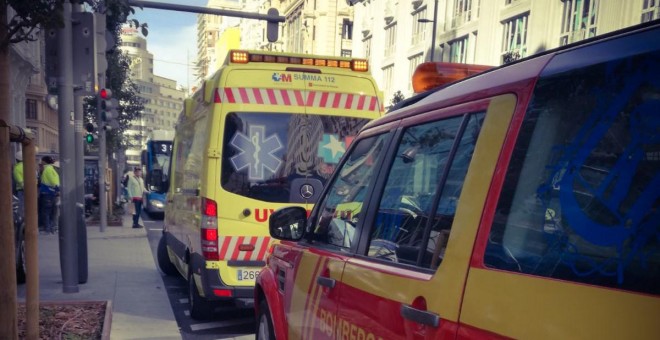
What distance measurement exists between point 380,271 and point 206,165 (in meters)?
3.36

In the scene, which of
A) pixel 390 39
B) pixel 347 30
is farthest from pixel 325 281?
pixel 347 30

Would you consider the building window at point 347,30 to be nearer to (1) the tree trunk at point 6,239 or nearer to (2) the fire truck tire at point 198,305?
(2) the fire truck tire at point 198,305

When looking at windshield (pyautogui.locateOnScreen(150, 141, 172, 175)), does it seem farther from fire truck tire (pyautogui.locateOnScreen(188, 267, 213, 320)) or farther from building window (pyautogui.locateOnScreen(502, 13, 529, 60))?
fire truck tire (pyautogui.locateOnScreen(188, 267, 213, 320))

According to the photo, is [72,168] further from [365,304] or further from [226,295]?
[365,304]

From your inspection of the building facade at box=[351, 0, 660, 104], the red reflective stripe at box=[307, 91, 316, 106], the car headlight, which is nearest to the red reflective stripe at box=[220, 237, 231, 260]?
the red reflective stripe at box=[307, 91, 316, 106]

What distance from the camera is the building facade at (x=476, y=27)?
67.5 feet

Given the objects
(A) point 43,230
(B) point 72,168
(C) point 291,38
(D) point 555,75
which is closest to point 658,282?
(D) point 555,75

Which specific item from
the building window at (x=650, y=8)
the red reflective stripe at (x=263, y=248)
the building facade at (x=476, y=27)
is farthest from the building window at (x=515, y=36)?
the red reflective stripe at (x=263, y=248)

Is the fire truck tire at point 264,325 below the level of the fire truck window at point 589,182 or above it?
below

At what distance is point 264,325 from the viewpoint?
13.2ft

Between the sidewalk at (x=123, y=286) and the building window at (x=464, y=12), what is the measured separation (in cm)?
2338

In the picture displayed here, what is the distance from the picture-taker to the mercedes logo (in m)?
5.41

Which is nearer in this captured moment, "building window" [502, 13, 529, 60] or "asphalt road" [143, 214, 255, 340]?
"asphalt road" [143, 214, 255, 340]

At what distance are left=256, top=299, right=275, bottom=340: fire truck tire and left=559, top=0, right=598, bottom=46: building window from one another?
19714mm
